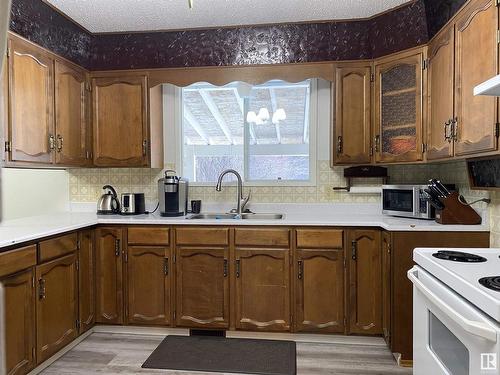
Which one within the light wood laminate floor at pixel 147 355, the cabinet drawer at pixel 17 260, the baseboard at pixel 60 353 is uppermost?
the cabinet drawer at pixel 17 260

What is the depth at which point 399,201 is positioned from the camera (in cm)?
282

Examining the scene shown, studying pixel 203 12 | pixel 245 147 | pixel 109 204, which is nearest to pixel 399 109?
pixel 245 147

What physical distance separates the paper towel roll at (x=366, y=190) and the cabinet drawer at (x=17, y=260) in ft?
7.75

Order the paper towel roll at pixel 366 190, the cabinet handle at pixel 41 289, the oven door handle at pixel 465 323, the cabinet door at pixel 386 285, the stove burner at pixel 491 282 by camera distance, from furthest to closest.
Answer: the paper towel roll at pixel 366 190 → the cabinet door at pixel 386 285 → the cabinet handle at pixel 41 289 → the stove burner at pixel 491 282 → the oven door handle at pixel 465 323

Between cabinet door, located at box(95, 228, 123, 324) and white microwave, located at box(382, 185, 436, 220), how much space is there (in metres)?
2.10

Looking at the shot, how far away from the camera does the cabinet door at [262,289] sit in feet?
8.92

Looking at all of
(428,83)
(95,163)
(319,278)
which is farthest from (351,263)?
(95,163)

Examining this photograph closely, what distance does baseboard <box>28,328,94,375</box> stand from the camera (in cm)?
229

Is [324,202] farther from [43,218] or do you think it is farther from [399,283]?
[43,218]

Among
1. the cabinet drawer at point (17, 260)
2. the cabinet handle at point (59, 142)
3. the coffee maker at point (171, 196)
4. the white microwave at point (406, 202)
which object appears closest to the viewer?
the cabinet drawer at point (17, 260)

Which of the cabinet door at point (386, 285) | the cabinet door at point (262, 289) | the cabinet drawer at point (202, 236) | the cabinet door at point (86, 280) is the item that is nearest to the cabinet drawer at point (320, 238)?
the cabinet door at point (262, 289)

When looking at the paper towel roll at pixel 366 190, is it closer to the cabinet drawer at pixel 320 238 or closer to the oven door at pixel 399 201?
the oven door at pixel 399 201

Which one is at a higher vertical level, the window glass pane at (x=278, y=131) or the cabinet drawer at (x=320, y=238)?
the window glass pane at (x=278, y=131)

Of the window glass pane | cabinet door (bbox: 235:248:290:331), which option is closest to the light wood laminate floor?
cabinet door (bbox: 235:248:290:331)
